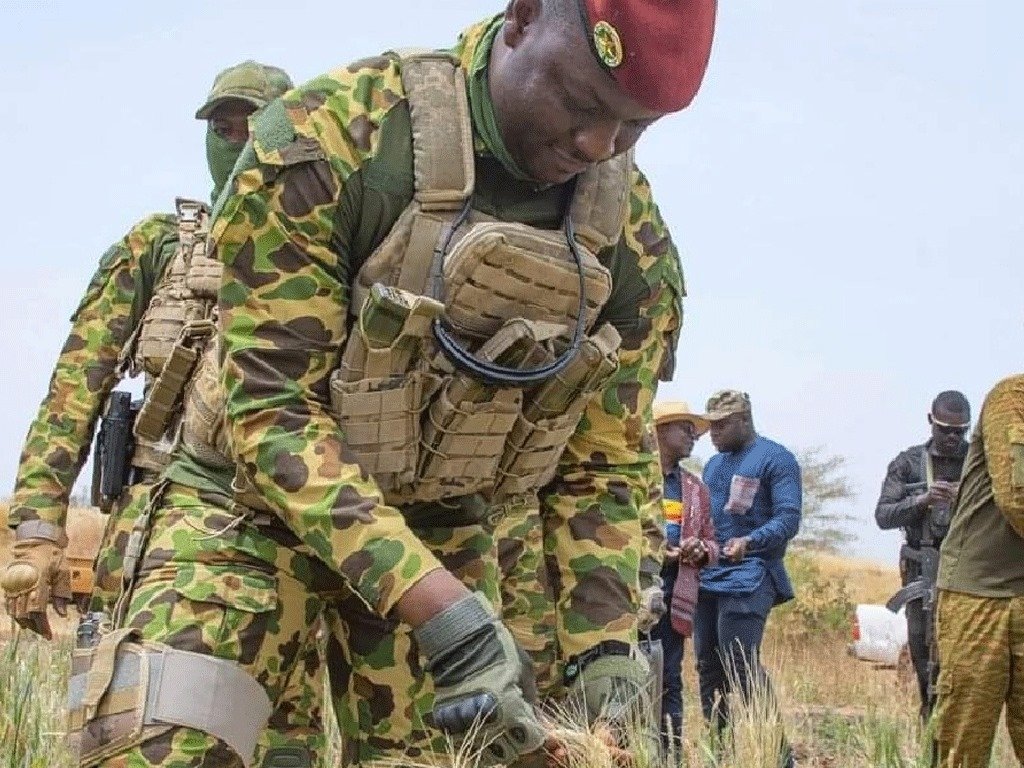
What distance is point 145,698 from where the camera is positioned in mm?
3129

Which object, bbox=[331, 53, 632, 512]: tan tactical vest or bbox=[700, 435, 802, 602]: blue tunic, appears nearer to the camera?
bbox=[331, 53, 632, 512]: tan tactical vest

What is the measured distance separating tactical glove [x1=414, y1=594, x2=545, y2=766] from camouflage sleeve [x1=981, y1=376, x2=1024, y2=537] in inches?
140

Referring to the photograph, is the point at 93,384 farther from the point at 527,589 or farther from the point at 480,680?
the point at 480,680

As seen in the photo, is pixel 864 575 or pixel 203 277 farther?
pixel 864 575

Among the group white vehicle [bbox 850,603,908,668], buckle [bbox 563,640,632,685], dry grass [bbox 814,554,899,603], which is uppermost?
buckle [bbox 563,640,632,685]

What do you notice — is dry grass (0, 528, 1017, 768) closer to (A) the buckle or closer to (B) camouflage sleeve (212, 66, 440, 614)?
(A) the buckle

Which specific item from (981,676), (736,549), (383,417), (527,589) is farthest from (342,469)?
(736,549)

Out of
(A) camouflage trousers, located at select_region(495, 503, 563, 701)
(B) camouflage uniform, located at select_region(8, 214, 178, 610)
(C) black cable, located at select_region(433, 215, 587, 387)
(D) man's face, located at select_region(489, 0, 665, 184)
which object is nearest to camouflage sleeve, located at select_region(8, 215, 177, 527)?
(B) camouflage uniform, located at select_region(8, 214, 178, 610)

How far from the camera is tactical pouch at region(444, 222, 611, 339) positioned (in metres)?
3.11

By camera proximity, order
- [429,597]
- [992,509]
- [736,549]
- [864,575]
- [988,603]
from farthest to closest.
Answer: [864,575] < [736,549] < [992,509] < [988,603] < [429,597]

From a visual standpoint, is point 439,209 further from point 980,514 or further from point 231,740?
point 980,514

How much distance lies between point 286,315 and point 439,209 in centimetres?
33

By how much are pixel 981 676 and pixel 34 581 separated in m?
3.20

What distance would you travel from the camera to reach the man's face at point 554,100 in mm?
3006
